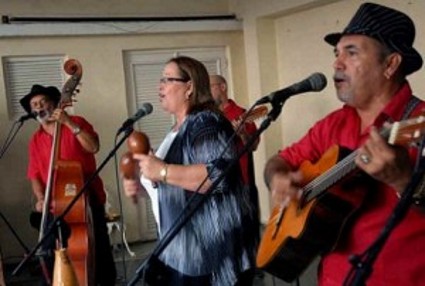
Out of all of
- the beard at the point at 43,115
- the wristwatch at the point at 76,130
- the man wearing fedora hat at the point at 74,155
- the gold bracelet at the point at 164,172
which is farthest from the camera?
the beard at the point at 43,115

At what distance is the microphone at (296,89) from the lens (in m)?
1.68

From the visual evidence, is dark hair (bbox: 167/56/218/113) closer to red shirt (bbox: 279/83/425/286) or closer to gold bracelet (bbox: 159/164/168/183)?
gold bracelet (bbox: 159/164/168/183)

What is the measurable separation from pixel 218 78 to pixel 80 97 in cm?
136

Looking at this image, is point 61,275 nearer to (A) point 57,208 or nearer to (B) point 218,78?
(A) point 57,208

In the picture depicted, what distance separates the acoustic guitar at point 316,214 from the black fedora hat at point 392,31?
0.98 feet

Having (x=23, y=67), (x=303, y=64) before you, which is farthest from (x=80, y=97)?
(x=303, y=64)

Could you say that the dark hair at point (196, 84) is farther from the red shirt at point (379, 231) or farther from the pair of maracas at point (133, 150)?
the red shirt at point (379, 231)

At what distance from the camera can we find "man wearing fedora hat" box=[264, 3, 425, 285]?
1.40m

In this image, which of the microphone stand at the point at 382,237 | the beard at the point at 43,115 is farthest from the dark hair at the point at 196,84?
the beard at the point at 43,115

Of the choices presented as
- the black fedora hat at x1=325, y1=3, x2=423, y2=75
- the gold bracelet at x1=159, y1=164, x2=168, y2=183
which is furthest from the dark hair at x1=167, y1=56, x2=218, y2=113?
the black fedora hat at x1=325, y1=3, x2=423, y2=75

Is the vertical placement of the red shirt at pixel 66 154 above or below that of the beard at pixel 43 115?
below

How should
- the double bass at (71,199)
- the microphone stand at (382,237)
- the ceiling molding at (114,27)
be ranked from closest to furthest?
the microphone stand at (382,237), the double bass at (71,199), the ceiling molding at (114,27)

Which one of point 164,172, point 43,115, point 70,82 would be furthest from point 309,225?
point 43,115

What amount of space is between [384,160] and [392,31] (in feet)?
1.65
